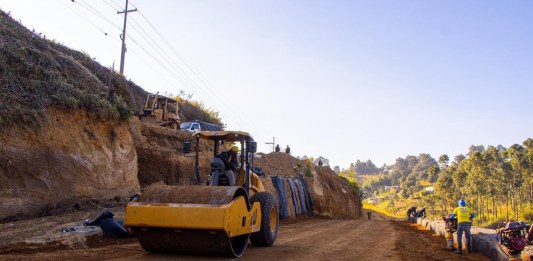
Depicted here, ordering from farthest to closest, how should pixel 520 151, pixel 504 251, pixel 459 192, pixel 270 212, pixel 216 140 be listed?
pixel 459 192, pixel 520 151, pixel 216 140, pixel 270 212, pixel 504 251

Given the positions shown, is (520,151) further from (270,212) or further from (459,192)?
(270,212)

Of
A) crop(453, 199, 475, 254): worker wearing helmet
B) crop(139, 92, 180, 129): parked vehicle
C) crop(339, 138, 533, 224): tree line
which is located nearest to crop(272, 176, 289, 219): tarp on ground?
crop(139, 92, 180, 129): parked vehicle

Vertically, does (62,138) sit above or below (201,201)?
above

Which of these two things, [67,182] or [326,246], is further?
[67,182]

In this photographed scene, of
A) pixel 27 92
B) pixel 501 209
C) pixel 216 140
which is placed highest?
pixel 27 92

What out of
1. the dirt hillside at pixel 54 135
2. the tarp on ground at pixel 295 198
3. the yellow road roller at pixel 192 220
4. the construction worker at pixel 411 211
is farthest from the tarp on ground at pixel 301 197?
the yellow road roller at pixel 192 220

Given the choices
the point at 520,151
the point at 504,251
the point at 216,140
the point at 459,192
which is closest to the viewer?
the point at 504,251

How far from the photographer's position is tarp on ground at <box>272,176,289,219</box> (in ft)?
84.2

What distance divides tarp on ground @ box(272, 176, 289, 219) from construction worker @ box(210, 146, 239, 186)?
16.1 meters

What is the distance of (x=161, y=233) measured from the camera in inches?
304

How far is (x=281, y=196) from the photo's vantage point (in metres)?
26.4

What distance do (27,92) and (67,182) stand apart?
10.6 feet

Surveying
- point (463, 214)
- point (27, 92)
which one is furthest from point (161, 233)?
point (27, 92)

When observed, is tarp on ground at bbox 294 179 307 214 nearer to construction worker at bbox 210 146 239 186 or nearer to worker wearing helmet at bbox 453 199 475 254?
worker wearing helmet at bbox 453 199 475 254
